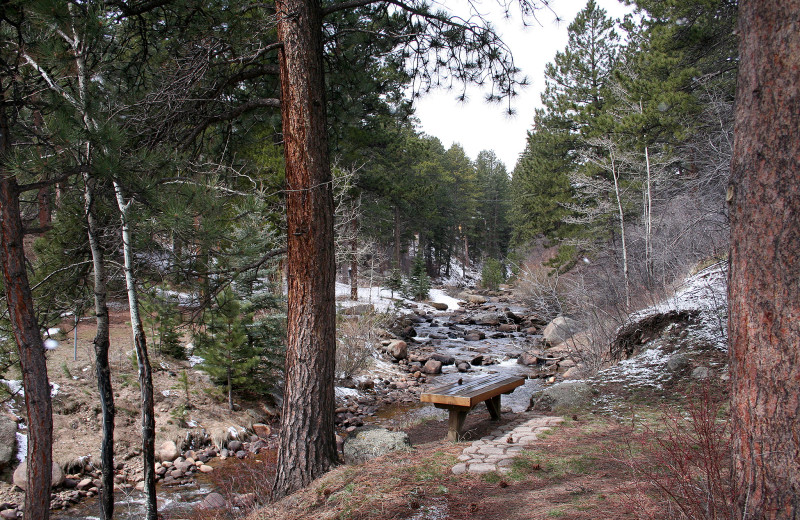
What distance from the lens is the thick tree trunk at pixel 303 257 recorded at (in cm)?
439

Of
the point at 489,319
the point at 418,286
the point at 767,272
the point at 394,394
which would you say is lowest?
the point at 394,394

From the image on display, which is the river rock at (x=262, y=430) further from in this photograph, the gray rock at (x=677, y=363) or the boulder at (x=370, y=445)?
the gray rock at (x=677, y=363)

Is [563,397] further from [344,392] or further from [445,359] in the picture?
[445,359]

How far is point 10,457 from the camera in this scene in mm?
5660

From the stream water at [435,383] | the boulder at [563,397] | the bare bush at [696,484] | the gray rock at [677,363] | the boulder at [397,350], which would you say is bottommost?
the stream water at [435,383]

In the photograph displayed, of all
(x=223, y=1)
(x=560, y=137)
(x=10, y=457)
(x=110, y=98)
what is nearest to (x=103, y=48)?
(x=110, y=98)

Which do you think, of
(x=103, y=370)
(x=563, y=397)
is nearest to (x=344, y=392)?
(x=563, y=397)

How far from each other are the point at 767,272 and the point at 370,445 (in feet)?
12.5

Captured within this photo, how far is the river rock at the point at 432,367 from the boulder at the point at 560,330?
145 inches

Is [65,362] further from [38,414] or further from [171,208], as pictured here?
[171,208]

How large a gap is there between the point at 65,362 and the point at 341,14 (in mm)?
6875

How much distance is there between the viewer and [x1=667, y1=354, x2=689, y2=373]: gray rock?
21.1 feet

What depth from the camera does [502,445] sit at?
486 cm

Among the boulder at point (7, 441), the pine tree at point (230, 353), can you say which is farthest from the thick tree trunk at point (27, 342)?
the pine tree at point (230, 353)
